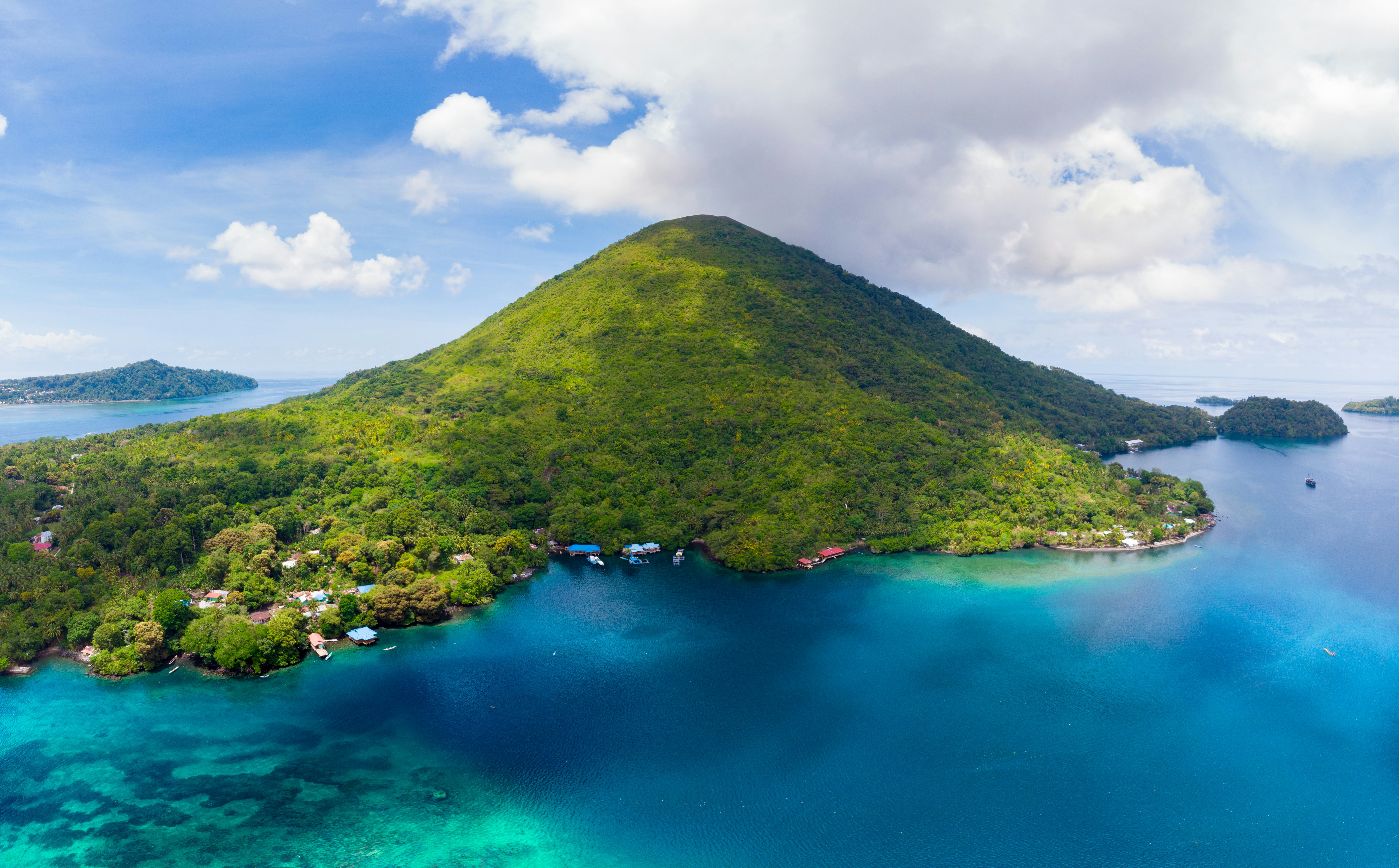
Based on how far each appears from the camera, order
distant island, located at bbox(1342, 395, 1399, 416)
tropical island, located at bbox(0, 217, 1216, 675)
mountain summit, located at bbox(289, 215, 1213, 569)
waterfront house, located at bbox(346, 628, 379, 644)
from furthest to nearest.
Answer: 1. distant island, located at bbox(1342, 395, 1399, 416)
2. mountain summit, located at bbox(289, 215, 1213, 569)
3. tropical island, located at bbox(0, 217, 1216, 675)
4. waterfront house, located at bbox(346, 628, 379, 644)

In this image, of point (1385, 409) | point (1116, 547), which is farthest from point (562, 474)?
point (1385, 409)

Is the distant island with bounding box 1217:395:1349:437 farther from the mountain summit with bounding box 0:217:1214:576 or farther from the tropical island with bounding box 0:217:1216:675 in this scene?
the mountain summit with bounding box 0:217:1214:576

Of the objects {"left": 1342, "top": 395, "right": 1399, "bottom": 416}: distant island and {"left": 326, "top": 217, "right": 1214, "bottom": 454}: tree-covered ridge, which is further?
{"left": 1342, "top": 395, "right": 1399, "bottom": 416}: distant island

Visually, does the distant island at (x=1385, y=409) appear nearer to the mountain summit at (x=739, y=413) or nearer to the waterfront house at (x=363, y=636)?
the mountain summit at (x=739, y=413)

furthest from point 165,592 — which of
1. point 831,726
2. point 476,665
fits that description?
point 831,726

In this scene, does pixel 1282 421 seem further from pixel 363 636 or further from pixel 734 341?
pixel 363 636

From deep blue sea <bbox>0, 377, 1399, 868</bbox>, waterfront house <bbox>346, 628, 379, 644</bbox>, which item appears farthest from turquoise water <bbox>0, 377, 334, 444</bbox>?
deep blue sea <bbox>0, 377, 1399, 868</bbox>
